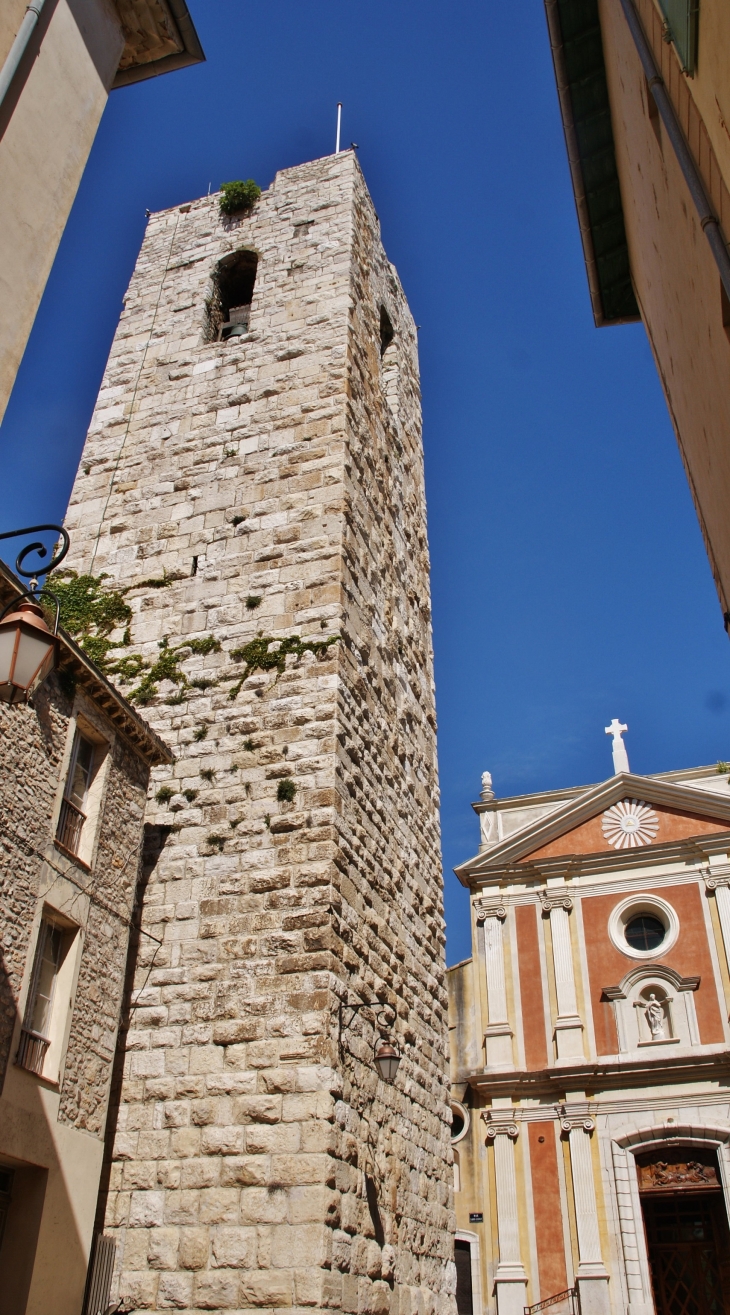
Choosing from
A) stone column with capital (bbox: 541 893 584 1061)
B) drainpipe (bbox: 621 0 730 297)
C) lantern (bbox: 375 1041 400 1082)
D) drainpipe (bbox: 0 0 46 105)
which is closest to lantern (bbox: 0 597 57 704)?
drainpipe (bbox: 0 0 46 105)

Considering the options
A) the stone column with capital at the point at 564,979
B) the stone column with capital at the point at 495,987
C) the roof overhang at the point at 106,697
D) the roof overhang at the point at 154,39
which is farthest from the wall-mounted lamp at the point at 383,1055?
the stone column with capital at the point at 495,987

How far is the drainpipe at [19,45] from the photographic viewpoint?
458cm

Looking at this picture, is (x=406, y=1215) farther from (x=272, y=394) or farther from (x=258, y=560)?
(x=272, y=394)

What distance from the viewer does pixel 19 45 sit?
470 cm

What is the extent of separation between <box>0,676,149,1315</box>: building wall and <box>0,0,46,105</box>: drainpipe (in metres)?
3.13

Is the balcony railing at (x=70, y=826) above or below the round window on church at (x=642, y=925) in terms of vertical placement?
below

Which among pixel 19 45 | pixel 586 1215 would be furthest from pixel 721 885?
pixel 19 45

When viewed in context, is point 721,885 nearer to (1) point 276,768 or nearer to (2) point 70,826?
(1) point 276,768

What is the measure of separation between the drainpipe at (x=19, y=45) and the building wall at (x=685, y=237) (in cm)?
293

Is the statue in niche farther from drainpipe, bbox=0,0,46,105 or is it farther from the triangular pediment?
drainpipe, bbox=0,0,46,105

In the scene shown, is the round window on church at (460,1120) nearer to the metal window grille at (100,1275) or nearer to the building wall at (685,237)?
the metal window grille at (100,1275)

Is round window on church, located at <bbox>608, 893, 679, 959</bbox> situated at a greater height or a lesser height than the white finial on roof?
lesser

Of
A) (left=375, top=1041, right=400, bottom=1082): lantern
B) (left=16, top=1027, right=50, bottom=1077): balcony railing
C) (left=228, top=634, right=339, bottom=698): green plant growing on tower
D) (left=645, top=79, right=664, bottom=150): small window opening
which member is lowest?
(left=16, top=1027, right=50, bottom=1077): balcony railing

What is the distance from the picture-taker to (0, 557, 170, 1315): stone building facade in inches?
208
